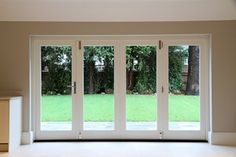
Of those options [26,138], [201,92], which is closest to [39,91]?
[26,138]

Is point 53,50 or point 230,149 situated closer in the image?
point 230,149

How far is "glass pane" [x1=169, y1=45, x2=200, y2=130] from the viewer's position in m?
6.12

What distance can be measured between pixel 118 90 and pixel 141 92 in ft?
1.40

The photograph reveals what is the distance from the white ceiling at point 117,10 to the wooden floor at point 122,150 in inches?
85.8

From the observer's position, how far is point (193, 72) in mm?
6129

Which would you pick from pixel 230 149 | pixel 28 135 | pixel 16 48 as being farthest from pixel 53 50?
pixel 230 149

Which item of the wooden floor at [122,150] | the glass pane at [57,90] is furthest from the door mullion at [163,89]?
the glass pane at [57,90]

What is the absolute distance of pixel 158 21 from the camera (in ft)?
19.4

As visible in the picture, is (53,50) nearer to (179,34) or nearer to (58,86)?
(58,86)

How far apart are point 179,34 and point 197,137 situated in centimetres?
190

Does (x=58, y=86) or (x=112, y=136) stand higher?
(x=58, y=86)

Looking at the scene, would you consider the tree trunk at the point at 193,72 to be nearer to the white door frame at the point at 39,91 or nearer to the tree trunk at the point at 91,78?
the tree trunk at the point at 91,78

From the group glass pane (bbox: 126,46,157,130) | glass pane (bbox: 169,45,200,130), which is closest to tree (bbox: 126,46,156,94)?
glass pane (bbox: 126,46,157,130)

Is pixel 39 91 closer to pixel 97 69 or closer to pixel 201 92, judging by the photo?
pixel 97 69
